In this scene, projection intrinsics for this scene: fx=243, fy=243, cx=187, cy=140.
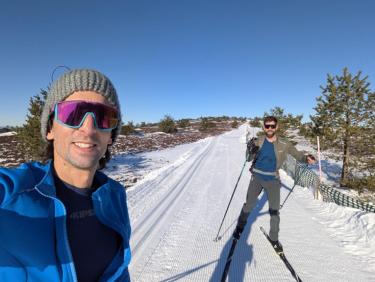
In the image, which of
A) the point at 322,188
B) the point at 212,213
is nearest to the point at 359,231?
the point at 322,188

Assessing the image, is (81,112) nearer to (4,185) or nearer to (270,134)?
(4,185)

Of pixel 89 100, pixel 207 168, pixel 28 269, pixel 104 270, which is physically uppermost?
pixel 89 100

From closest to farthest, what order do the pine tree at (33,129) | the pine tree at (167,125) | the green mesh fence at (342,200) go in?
the green mesh fence at (342,200), the pine tree at (33,129), the pine tree at (167,125)

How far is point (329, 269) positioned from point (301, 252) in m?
0.61

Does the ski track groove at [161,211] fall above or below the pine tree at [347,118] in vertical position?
below

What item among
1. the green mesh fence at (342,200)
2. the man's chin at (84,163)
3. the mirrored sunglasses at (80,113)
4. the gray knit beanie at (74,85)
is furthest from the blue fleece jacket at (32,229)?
the green mesh fence at (342,200)

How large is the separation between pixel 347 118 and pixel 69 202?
683 inches

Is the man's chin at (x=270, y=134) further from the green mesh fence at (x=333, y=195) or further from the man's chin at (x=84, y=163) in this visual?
the man's chin at (x=84, y=163)

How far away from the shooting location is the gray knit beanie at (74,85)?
1519 mm

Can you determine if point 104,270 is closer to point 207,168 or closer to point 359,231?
point 359,231

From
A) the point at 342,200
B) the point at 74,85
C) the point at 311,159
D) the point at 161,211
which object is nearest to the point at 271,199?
the point at 311,159

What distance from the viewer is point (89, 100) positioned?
1.55 m

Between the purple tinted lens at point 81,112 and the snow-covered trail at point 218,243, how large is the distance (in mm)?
3191

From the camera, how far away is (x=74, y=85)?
1.52 metres
